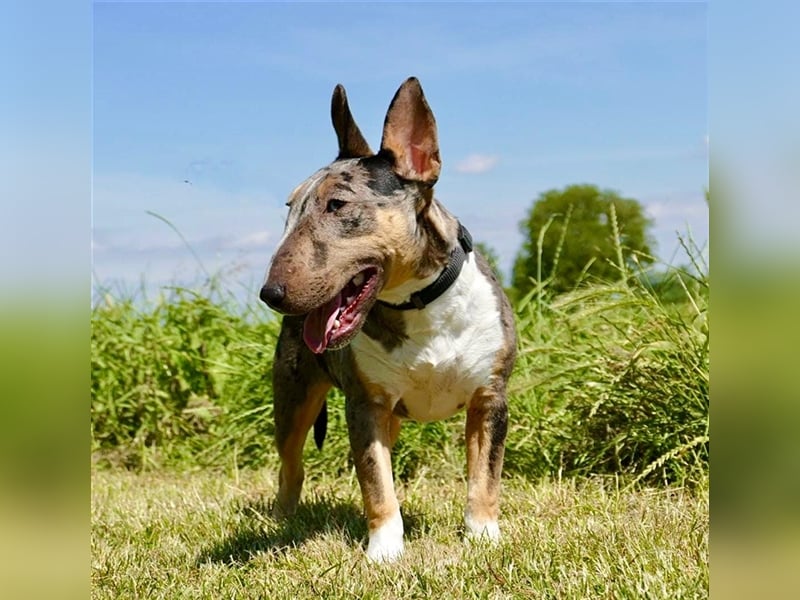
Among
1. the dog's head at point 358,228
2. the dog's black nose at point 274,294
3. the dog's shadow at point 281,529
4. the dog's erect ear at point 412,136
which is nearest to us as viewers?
the dog's black nose at point 274,294

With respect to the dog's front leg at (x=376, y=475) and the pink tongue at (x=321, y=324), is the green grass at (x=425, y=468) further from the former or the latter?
the pink tongue at (x=321, y=324)

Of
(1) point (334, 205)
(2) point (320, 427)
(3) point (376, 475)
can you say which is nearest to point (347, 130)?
(1) point (334, 205)

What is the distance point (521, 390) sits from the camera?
632 centimetres

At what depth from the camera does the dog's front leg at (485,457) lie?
14.6 ft

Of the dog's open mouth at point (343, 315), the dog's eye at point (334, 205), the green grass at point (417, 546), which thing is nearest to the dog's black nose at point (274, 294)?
the dog's open mouth at point (343, 315)

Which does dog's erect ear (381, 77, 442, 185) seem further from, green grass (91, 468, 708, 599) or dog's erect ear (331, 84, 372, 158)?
green grass (91, 468, 708, 599)

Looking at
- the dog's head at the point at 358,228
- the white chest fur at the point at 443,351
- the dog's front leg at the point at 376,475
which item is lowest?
the dog's front leg at the point at 376,475

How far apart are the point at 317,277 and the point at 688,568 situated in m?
1.87

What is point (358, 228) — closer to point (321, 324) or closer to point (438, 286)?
point (321, 324)

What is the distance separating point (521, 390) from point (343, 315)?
264 cm

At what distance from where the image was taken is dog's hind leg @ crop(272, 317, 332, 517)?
5.13 m

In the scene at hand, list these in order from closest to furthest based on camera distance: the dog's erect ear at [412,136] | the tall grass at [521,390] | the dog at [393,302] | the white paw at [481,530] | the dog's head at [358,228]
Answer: the dog's head at [358,228] → the dog at [393,302] → the dog's erect ear at [412,136] → the white paw at [481,530] → the tall grass at [521,390]

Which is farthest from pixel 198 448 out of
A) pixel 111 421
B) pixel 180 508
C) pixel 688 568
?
pixel 688 568

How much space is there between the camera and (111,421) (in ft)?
26.1
